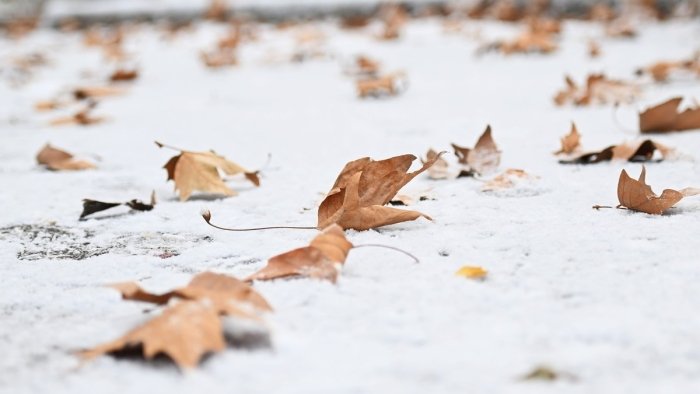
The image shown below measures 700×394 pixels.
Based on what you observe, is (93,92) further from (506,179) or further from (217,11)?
(217,11)

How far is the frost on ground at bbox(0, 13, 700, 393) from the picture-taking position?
0.69 m

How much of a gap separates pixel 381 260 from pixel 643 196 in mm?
462

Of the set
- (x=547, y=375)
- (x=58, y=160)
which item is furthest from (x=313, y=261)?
(x=58, y=160)

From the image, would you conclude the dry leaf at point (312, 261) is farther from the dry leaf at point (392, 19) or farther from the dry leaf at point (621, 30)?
the dry leaf at point (392, 19)

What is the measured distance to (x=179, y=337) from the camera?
709 millimetres

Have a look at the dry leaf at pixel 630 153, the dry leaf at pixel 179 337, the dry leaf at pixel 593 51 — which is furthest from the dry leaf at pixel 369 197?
the dry leaf at pixel 593 51

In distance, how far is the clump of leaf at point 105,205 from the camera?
1.33m

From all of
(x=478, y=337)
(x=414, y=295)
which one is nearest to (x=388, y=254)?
(x=414, y=295)

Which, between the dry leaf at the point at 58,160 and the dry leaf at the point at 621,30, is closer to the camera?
the dry leaf at the point at 58,160

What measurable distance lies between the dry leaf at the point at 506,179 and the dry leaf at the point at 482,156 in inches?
2.7

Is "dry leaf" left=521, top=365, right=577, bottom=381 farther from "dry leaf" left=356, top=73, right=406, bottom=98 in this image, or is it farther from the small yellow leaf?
"dry leaf" left=356, top=73, right=406, bottom=98

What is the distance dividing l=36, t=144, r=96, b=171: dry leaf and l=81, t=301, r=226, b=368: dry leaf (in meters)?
1.15

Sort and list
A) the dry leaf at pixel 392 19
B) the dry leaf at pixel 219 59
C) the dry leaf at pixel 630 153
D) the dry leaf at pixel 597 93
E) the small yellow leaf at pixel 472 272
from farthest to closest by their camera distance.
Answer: the dry leaf at pixel 392 19 < the dry leaf at pixel 219 59 < the dry leaf at pixel 597 93 < the dry leaf at pixel 630 153 < the small yellow leaf at pixel 472 272

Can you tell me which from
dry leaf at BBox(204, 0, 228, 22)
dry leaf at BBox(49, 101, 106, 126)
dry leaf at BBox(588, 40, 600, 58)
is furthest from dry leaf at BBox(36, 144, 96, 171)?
dry leaf at BBox(204, 0, 228, 22)
